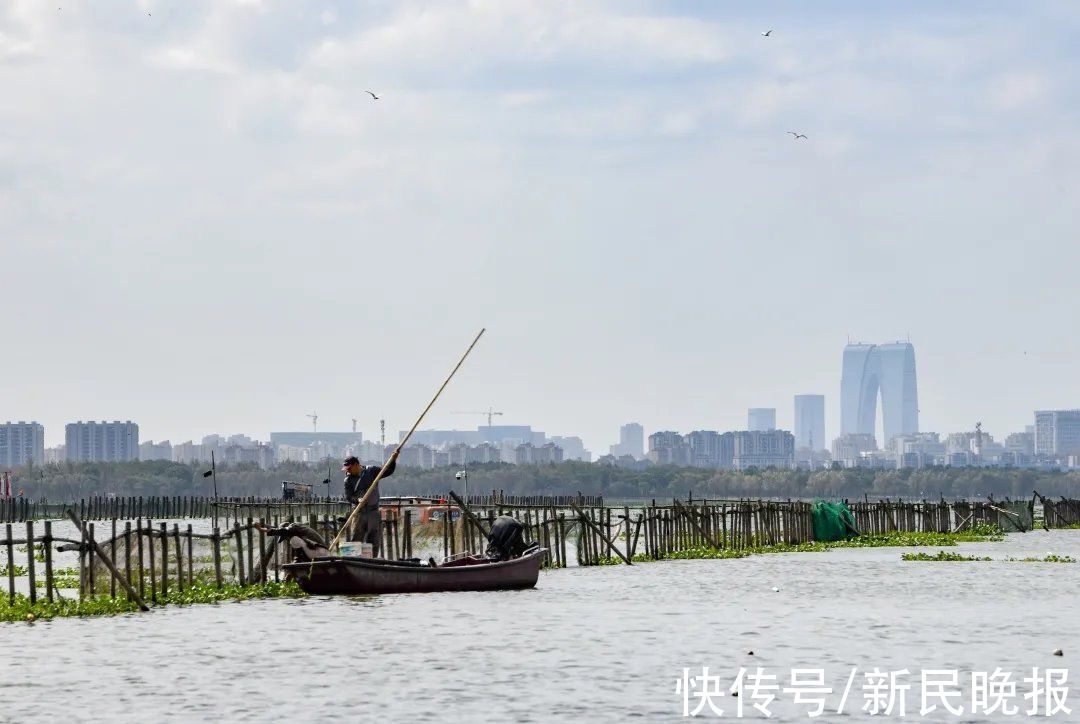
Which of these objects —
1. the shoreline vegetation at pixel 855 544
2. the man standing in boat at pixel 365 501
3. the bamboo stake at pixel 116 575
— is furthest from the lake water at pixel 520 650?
the shoreline vegetation at pixel 855 544

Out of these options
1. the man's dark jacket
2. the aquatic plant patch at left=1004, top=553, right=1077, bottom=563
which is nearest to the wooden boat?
the man's dark jacket

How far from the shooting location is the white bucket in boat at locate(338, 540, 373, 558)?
34.6 metres

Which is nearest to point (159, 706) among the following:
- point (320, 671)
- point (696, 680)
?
point (320, 671)

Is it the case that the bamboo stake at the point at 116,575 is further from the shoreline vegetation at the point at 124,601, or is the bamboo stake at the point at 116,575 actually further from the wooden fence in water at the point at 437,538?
the shoreline vegetation at the point at 124,601

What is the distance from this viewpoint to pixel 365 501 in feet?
118

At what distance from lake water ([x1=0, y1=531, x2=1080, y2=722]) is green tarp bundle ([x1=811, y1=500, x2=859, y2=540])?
92.2 feet

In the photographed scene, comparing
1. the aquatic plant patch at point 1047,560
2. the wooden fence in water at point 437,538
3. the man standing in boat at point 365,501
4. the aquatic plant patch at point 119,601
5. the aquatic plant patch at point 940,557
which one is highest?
the man standing in boat at point 365,501

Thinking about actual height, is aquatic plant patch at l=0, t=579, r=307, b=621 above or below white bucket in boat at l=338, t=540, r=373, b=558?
below

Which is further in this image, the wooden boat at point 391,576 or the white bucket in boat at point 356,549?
the white bucket in boat at point 356,549

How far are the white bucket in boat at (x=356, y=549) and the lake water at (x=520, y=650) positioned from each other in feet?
3.31

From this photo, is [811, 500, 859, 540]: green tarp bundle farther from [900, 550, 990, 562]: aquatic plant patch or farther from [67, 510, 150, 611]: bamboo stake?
[67, 510, 150, 611]: bamboo stake

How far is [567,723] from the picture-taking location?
1962 cm

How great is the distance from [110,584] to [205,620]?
2915 mm

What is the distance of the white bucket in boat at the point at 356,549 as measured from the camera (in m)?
34.6
